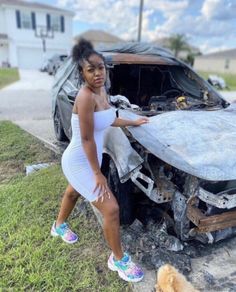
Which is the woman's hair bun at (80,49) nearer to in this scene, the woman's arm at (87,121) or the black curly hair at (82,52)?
the black curly hair at (82,52)

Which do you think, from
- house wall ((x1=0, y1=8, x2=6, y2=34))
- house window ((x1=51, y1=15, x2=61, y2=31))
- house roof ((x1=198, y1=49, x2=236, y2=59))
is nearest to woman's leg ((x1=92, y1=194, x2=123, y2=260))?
house window ((x1=51, y1=15, x2=61, y2=31))

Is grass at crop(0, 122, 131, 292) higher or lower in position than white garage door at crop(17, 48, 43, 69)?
higher


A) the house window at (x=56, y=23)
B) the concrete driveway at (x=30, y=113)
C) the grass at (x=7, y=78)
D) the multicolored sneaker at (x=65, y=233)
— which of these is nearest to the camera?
the multicolored sneaker at (x=65, y=233)

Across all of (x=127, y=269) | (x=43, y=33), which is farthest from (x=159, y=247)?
(x=43, y=33)

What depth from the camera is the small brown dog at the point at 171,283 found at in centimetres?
207

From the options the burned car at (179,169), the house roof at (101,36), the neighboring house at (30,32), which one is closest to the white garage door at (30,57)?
the neighboring house at (30,32)

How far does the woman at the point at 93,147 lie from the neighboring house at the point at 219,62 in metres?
49.0

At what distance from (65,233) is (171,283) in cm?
117

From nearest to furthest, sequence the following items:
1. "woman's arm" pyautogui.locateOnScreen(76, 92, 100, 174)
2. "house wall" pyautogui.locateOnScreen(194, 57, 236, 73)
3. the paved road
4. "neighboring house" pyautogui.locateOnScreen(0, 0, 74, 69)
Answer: "woman's arm" pyautogui.locateOnScreen(76, 92, 100, 174) → the paved road → "neighboring house" pyautogui.locateOnScreen(0, 0, 74, 69) → "house wall" pyautogui.locateOnScreen(194, 57, 236, 73)

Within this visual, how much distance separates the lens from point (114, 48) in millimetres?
4672

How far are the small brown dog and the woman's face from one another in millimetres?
1417

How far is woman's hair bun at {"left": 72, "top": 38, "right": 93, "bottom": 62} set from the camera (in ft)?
6.99

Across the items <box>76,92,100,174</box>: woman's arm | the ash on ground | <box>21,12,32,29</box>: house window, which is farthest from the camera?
<box>21,12,32,29</box>: house window

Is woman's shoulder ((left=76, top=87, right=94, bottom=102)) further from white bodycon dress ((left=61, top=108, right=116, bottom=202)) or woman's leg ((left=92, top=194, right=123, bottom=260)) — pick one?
woman's leg ((left=92, top=194, right=123, bottom=260))
